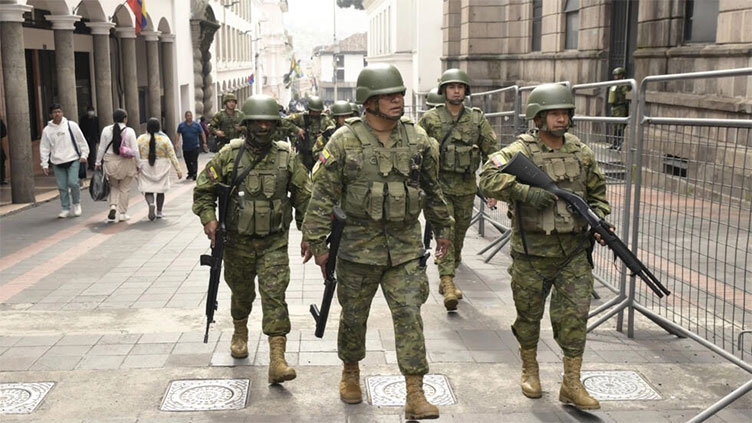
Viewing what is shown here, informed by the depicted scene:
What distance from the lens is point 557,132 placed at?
4793 millimetres

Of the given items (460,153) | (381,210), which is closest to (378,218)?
(381,210)

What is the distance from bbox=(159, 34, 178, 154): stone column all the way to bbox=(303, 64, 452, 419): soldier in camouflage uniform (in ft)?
76.7

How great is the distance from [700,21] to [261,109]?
10.5 meters

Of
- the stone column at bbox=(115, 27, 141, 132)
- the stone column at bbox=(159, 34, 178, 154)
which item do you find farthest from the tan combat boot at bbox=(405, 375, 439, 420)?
the stone column at bbox=(159, 34, 178, 154)

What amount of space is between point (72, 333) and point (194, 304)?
3.78 ft

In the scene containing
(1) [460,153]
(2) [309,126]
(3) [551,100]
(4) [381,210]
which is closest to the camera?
(4) [381,210]

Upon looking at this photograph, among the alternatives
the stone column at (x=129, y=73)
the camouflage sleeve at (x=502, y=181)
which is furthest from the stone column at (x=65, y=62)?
the camouflage sleeve at (x=502, y=181)

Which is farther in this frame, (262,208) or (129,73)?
(129,73)

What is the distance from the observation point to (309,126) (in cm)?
1308

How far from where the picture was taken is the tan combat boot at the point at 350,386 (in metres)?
4.87

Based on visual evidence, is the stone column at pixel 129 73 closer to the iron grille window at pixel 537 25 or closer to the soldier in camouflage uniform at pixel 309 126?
the soldier in camouflage uniform at pixel 309 126

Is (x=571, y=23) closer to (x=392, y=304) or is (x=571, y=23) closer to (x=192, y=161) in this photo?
(x=192, y=161)

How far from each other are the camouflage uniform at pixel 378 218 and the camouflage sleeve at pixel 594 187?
0.98 meters

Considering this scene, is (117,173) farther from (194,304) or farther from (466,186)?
(466,186)
